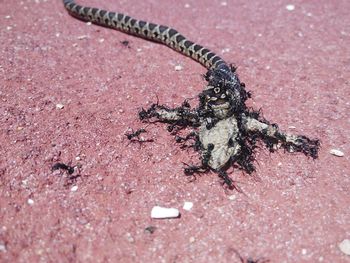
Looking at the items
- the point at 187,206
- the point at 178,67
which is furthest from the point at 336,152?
the point at 178,67

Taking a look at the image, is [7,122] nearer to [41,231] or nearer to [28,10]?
[41,231]

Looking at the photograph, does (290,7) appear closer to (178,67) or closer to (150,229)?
(178,67)

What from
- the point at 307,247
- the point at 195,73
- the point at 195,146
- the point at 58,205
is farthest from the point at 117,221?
the point at 195,73

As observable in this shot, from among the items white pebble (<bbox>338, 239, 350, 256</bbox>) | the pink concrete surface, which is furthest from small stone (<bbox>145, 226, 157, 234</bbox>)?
white pebble (<bbox>338, 239, 350, 256</bbox>)

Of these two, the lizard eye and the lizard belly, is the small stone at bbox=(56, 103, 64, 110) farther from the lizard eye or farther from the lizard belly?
the lizard eye

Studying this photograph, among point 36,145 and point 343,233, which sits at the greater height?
point 343,233

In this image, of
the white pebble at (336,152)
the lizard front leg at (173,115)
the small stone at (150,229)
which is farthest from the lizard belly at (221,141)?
the white pebble at (336,152)

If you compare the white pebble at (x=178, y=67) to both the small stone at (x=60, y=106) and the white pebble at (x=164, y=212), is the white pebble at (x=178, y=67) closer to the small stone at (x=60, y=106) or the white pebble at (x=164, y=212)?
the small stone at (x=60, y=106)
